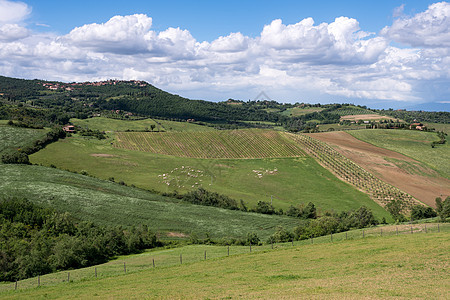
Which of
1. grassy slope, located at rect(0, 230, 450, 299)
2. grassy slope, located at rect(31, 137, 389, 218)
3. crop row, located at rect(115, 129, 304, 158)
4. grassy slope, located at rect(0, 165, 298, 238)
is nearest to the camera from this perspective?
grassy slope, located at rect(0, 230, 450, 299)

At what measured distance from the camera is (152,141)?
157 m

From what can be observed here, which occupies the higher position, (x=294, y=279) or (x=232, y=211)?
(x=294, y=279)

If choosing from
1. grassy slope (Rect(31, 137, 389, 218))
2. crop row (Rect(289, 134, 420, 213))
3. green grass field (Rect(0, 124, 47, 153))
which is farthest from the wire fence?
green grass field (Rect(0, 124, 47, 153))

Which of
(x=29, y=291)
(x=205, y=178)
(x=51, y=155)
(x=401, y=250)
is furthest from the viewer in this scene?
(x=51, y=155)

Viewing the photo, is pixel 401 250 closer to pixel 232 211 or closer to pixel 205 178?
pixel 232 211

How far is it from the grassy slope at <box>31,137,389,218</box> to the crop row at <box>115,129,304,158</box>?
721cm

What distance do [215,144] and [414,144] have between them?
9350cm

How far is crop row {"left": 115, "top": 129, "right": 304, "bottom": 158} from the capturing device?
141375mm

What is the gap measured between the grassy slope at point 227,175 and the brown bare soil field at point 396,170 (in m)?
15.6

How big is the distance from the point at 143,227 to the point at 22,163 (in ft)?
198

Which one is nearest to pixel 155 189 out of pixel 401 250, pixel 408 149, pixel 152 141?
pixel 152 141

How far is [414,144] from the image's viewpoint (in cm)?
16762

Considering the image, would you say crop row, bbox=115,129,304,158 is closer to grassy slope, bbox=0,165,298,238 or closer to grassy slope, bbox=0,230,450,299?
grassy slope, bbox=0,165,298,238

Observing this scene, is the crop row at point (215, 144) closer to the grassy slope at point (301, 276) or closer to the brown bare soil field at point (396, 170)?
the brown bare soil field at point (396, 170)
